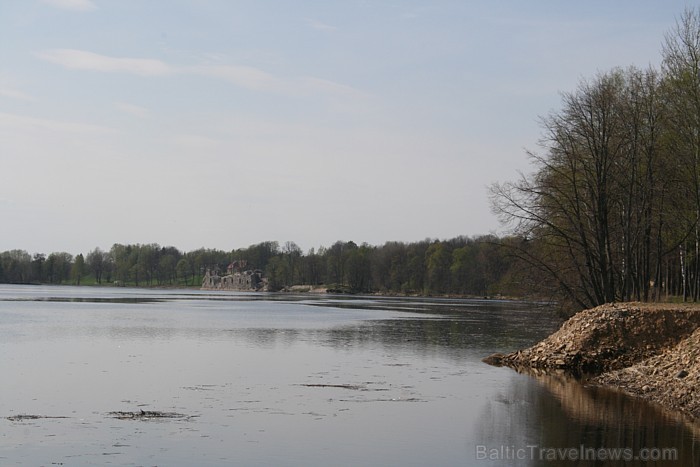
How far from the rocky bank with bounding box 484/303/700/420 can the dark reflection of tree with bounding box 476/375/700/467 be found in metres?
1.85

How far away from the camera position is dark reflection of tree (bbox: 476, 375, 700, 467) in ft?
55.5

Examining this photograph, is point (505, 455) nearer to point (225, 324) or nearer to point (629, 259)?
point (629, 259)

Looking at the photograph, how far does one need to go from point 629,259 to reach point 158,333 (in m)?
26.8

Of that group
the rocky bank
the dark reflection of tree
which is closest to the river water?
the dark reflection of tree

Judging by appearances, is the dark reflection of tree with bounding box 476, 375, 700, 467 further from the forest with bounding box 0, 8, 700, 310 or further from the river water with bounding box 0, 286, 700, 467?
the forest with bounding box 0, 8, 700, 310

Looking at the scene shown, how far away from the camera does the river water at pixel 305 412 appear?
1638 centimetres

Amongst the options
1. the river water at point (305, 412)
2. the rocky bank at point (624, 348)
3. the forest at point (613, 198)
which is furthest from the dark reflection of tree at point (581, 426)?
the forest at point (613, 198)

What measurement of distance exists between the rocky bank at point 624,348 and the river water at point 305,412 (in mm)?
1548

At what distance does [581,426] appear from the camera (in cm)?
1947

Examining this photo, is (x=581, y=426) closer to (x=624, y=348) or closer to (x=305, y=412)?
(x=305, y=412)

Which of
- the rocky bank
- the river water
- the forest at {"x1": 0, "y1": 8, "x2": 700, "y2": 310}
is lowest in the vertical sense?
the river water

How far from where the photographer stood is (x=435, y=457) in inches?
652

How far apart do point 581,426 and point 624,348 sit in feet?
39.0

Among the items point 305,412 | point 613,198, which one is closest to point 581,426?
point 305,412
